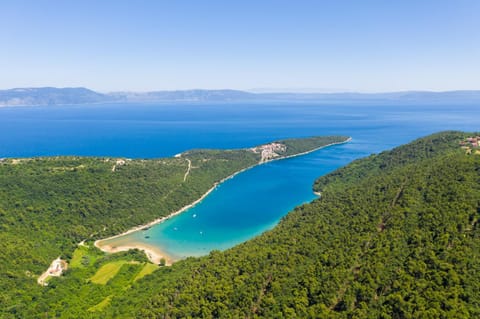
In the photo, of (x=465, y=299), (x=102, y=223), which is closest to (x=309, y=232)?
(x=465, y=299)

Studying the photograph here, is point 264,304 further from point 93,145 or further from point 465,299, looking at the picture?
point 93,145

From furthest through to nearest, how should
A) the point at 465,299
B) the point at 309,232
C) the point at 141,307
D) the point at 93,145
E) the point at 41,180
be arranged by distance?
1. the point at 93,145
2. the point at 41,180
3. the point at 309,232
4. the point at 141,307
5. the point at 465,299

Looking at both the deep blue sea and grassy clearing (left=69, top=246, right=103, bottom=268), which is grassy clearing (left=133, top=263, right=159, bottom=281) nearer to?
the deep blue sea

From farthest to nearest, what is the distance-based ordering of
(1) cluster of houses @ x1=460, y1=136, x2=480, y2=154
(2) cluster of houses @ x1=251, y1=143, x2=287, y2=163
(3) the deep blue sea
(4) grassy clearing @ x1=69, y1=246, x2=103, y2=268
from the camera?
(2) cluster of houses @ x1=251, y1=143, x2=287, y2=163, (1) cluster of houses @ x1=460, y1=136, x2=480, y2=154, (3) the deep blue sea, (4) grassy clearing @ x1=69, y1=246, x2=103, y2=268

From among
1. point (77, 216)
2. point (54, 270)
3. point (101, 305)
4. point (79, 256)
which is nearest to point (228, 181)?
point (77, 216)

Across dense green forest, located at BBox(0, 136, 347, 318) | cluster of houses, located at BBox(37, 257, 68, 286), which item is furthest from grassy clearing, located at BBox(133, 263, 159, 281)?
cluster of houses, located at BBox(37, 257, 68, 286)
